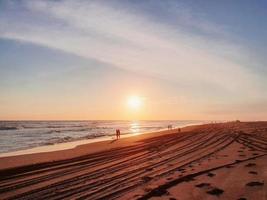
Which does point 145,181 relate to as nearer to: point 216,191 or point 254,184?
point 216,191

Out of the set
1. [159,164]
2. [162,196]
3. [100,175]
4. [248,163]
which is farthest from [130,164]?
[162,196]

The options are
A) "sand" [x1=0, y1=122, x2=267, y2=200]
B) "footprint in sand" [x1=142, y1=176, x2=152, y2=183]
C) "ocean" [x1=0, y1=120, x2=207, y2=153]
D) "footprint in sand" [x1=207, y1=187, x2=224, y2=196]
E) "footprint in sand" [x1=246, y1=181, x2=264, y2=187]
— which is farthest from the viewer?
"ocean" [x1=0, y1=120, x2=207, y2=153]

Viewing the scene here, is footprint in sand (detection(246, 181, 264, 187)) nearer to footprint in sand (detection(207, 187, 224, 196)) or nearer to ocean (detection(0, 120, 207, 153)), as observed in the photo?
footprint in sand (detection(207, 187, 224, 196))

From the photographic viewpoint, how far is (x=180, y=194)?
7621 mm

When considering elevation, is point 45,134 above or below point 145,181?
above

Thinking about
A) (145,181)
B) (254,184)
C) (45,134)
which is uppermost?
(45,134)

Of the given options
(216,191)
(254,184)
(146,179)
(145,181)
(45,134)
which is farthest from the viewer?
(45,134)

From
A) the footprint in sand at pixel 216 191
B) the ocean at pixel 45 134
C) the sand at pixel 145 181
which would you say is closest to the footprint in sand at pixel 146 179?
the sand at pixel 145 181

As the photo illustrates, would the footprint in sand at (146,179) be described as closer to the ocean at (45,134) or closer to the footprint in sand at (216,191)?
the footprint in sand at (216,191)

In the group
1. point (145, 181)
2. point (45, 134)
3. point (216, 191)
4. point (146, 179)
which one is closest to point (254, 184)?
point (216, 191)

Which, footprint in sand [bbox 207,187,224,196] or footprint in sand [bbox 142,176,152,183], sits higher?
footprint in sand [bbox 207,187,224,196]

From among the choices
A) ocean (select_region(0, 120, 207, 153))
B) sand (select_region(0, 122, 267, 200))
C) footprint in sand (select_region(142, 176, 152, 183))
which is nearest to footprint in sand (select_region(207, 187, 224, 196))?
sand (select_region(0, 122, 267, 200))

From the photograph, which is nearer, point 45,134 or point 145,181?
point 145,181

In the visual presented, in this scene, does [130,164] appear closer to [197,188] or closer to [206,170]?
[206,170]
